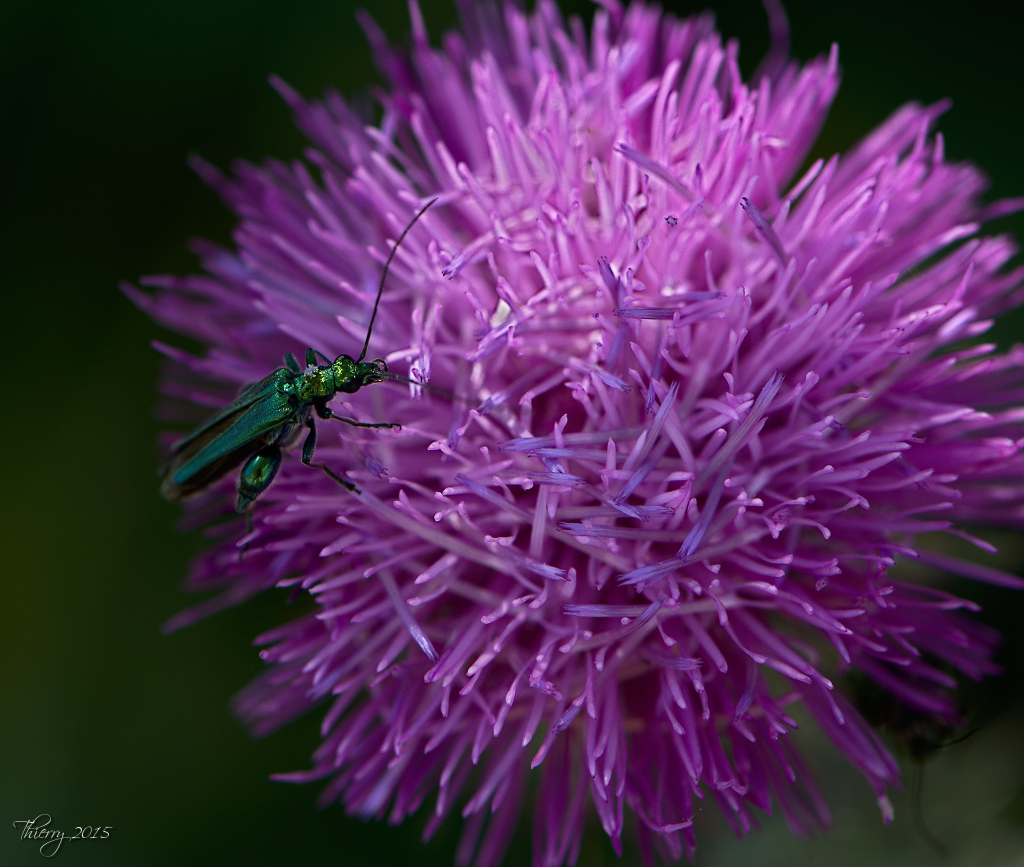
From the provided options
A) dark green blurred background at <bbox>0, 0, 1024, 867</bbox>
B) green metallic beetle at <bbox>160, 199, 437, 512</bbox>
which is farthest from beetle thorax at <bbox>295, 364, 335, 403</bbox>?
dark green blurred background at <bbox>0, 0, 1024, 867</bbox>

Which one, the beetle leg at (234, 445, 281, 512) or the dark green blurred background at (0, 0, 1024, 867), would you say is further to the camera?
the dark green blurred background at (0, 0, 1024, 867)

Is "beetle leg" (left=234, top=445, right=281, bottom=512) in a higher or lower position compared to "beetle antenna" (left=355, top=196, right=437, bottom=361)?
lower

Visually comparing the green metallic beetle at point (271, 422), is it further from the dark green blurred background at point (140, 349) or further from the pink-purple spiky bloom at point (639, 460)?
the dark green blurred background at point (140, 349)

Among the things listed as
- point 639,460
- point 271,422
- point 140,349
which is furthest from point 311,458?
point 140,349

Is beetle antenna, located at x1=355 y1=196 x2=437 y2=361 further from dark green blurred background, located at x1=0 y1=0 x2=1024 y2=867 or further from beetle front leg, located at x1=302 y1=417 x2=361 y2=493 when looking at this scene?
dark green blurred background, located at x1=0 y1=0 x2=1024 y2=867

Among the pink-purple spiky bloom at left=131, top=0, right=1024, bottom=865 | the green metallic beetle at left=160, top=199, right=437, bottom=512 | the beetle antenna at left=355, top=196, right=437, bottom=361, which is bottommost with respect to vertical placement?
the pink-purple spiky bloom at left=131, top=0, right=1024, bottom=865

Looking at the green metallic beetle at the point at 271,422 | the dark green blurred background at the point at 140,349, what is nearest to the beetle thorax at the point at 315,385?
the green metallic beetle at the point at 271,422

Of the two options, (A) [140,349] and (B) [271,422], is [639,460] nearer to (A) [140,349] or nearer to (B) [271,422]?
(B) [271,422]
